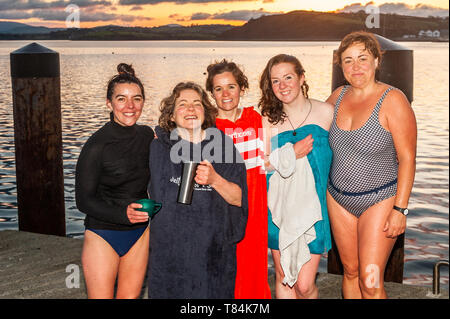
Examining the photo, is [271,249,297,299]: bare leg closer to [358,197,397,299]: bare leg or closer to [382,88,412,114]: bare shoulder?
[358,197,397,299]: bare leg

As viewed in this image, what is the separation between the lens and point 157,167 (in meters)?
3.51

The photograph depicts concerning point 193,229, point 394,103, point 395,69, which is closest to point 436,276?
point 395,69

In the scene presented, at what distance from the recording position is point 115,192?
3.55m

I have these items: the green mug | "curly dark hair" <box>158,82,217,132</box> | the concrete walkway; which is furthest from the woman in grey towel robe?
the concrete walkway

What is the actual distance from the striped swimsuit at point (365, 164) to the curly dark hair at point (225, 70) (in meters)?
0.76

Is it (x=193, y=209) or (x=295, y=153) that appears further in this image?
(x=295, y=153)

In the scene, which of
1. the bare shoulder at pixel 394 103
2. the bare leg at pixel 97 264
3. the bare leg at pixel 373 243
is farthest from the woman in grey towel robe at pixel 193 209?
the bare shoulder at pixel 394 103

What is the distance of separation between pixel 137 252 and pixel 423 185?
13.5 meters

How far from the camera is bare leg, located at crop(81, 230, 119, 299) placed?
11.6 feet

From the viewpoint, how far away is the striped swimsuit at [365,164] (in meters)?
3.71

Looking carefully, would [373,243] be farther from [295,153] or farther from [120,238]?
[120,238]

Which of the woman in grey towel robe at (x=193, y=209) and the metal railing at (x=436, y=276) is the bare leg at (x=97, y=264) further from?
the metal railing at (x=436, y=276)

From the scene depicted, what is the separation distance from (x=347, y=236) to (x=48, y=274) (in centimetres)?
322
